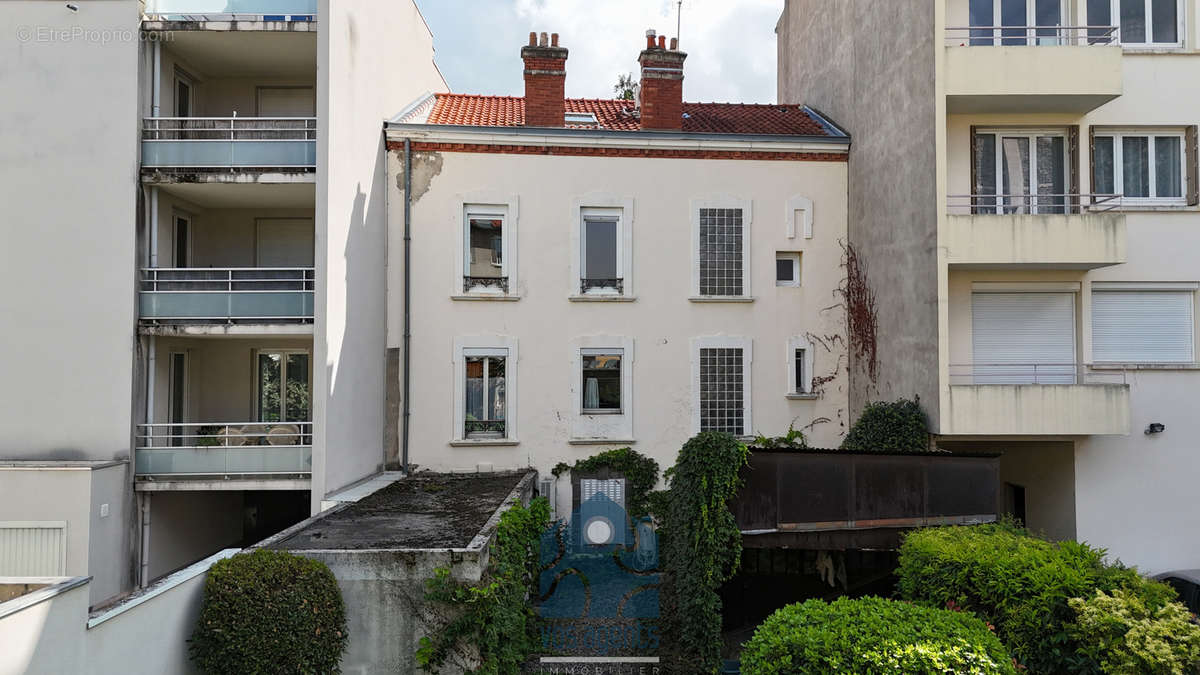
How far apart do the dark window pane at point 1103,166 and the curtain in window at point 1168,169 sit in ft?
2.43

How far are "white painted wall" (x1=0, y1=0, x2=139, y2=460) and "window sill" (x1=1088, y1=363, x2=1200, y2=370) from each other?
1613 centimetres

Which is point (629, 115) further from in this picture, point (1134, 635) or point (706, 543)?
point (1134, 635)

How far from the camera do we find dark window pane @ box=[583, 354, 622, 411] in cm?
1484

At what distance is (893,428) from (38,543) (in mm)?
13360

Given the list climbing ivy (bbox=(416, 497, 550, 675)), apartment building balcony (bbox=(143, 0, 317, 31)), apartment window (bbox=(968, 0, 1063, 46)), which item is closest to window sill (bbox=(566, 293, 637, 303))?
climbing ivy (bbox=(416, 497, 550, 675))

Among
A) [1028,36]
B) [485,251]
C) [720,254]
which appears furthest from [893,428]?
[485,251]

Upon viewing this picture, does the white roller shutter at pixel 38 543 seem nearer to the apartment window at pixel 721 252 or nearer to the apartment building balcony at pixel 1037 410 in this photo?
the apartment window at pixel 721 252

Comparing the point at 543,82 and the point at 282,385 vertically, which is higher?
the point at 543,82

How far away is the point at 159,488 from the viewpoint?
11.8m

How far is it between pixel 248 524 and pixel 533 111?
10.5 m

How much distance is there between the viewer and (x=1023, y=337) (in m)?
12.5

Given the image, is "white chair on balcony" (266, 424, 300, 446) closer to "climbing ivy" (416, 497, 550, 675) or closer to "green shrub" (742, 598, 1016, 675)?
"climbing ivy" (416, 497, 550, 675)

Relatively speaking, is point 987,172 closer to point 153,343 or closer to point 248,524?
point 153,343

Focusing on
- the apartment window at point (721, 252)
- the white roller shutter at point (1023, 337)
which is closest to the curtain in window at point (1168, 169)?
the white roller shutter at point (1023, 337)
